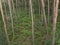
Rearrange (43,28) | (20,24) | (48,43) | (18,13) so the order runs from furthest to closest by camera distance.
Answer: (18,13) < (20,24) < (43,28) < (48,43)

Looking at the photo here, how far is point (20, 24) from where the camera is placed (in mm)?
3713

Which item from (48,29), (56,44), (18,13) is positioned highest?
(18,13)

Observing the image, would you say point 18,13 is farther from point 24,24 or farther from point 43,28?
point 43,28

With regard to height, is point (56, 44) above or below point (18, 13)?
below

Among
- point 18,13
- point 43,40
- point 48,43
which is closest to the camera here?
point 48,43

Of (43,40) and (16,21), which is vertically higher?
(16,21)

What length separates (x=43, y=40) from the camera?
3170 millimetres

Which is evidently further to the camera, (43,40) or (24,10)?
(24,10)

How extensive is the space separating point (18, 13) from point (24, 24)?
38 cm

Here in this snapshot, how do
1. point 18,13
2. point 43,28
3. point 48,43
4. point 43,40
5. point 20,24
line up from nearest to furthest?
point 48,43 < point 43,40 < point 43,28 < point 20,24 < point 18,13

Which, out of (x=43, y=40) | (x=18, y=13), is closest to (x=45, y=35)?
(x=43, y=40)

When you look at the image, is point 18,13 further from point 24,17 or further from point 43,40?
point 43,40

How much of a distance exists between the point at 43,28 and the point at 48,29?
102 mm

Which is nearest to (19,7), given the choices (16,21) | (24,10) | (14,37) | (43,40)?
(24,10)
